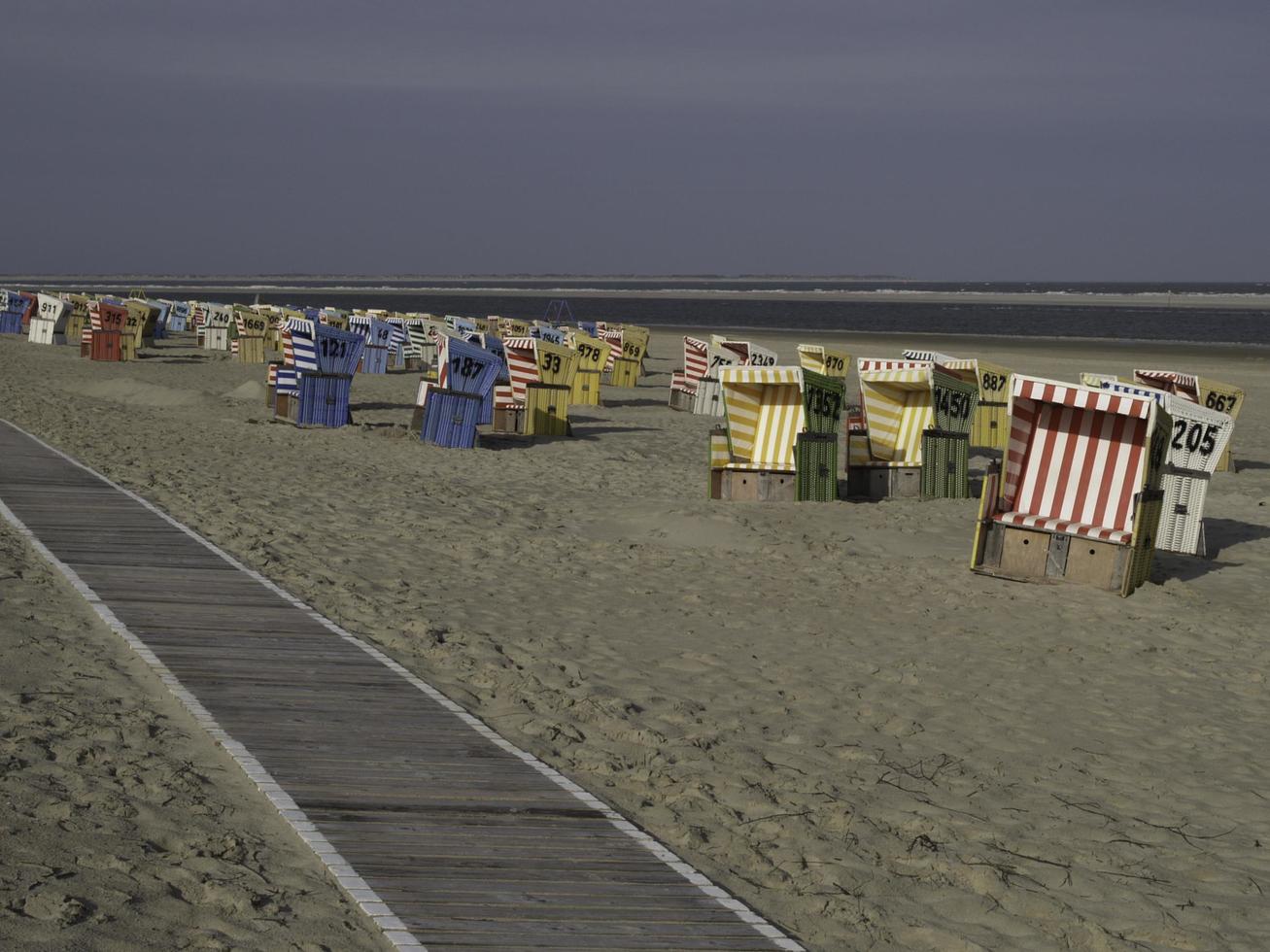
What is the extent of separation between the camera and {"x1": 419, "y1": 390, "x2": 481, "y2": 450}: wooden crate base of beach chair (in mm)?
21062

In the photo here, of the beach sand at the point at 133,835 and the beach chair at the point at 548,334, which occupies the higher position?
the beach chair at the point at 548,334

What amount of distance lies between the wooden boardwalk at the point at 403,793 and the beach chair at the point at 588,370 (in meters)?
18.9

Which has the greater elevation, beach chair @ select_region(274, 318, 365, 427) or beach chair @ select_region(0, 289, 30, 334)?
beach chair @ select_region(274, 318, 365, 427)

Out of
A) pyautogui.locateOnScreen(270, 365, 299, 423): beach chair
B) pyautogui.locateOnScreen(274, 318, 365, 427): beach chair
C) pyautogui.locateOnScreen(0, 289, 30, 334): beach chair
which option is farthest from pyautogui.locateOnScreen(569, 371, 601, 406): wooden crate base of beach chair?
pyautogui.locateOnScreen(0, 289, 30, 334): beach chair

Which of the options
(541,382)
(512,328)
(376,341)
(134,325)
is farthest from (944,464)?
(134,325)

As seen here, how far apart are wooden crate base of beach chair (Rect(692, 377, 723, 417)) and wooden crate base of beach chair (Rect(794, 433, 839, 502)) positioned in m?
11.8

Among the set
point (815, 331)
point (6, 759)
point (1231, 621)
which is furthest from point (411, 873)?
point (815, 331)

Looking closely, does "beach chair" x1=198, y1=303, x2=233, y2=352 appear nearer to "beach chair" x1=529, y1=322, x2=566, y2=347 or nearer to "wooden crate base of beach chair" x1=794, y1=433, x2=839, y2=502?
"beach chair" x1=529, y1=322, x2=566, y2=347

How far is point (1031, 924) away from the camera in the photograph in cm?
564

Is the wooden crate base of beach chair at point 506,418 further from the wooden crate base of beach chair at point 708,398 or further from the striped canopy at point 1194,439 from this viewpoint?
the striped canopy at point 1194,439

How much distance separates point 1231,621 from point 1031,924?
21.6ft

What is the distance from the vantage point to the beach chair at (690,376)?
95.3 ft

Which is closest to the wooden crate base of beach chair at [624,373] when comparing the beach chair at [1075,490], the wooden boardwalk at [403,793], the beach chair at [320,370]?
the beach chair at [320,370]

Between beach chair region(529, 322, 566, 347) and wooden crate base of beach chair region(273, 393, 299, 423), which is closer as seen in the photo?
wooden crate base of beach chair region(273, 393, 299, 423)
